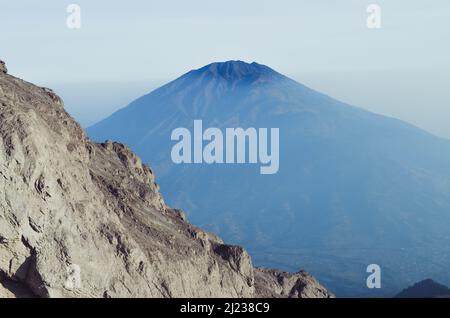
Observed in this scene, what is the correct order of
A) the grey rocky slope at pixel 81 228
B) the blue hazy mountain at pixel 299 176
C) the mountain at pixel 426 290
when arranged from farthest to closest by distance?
the blue hazy mountain at pixel 299 176 → the mountain at pixel 426 290 → the grey rocky slope at pixel 81 228

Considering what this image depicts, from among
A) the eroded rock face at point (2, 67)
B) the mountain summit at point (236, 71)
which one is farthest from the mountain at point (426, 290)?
the mountain summit at point (236, 71)

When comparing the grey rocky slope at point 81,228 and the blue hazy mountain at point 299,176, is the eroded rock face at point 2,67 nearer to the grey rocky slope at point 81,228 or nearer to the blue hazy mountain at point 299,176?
the grey rocky slope at point 81,228

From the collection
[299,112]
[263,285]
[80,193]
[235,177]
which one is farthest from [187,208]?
[80,193]

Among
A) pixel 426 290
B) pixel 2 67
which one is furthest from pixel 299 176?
pixel 2 67

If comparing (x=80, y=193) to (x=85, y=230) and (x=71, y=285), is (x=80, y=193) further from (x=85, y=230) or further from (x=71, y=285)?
(x=71, y=285)

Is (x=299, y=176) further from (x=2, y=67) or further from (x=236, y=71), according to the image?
(x=2, y=67)
